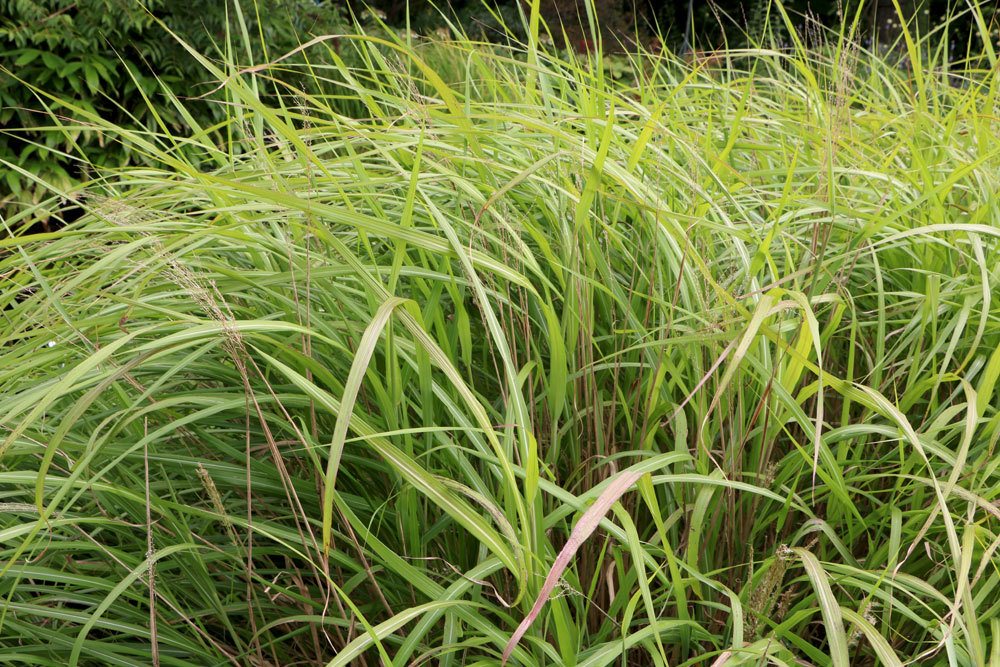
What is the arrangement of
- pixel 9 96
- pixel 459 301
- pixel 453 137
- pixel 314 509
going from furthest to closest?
1. pixel 9 96
2. pixel 453 137
3. pixel 314 509
4. pixel 459 301

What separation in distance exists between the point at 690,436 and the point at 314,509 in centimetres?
54

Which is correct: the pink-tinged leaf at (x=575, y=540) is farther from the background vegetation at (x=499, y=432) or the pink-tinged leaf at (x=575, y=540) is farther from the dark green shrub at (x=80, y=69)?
the dark green shrub at (x=80, y=69)

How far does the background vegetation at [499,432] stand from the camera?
1078 mm

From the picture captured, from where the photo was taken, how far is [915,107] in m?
1.89

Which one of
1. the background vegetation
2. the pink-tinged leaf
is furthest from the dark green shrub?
the pink-tinged leaf

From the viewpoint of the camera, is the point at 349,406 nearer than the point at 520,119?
Yes

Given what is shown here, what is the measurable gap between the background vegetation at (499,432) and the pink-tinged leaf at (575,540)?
2.1 inches

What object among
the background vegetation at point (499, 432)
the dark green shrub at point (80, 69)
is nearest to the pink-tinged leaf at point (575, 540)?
the background vegetation at point (499, 432)

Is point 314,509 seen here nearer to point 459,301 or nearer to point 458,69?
point 459,301

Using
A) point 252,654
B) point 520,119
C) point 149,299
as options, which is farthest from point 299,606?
point 520,119

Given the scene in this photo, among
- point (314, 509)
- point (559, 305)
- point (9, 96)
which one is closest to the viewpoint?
point (314, 509)

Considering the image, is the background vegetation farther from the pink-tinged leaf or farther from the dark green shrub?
the dark green shrub

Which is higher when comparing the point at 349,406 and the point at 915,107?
the point at 349,406

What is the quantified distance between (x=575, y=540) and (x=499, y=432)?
0.35 meters
